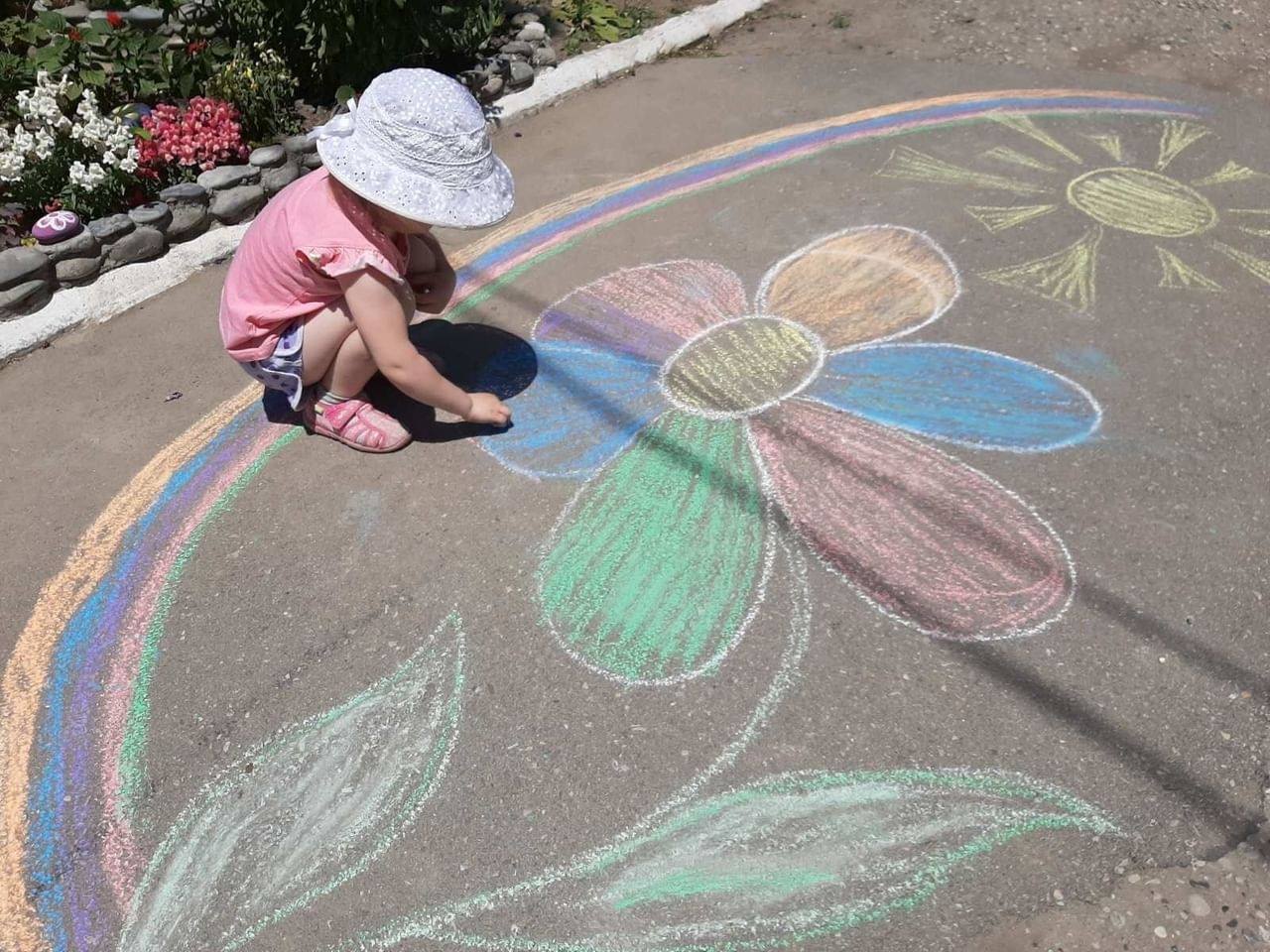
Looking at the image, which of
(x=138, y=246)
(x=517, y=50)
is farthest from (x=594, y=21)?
(x=138, y=246)

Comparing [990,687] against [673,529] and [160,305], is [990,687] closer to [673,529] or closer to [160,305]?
[673,529]

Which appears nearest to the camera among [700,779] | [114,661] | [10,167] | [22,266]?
[700,779]

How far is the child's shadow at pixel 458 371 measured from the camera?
3191 mm

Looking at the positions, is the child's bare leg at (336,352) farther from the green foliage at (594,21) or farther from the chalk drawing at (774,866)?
the green foliage at (594,21)

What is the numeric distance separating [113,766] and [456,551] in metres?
0.95

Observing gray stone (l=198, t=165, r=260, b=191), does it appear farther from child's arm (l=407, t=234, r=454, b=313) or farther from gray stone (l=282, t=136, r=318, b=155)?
child's arm (l=407, t=234, r=454, b=313)

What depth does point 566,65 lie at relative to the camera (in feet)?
17.4

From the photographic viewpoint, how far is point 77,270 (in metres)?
3.86

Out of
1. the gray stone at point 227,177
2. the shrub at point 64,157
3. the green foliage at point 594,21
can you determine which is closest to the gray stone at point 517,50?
the green foliage at point 594,21

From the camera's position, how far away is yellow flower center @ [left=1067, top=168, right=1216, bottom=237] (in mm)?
3809

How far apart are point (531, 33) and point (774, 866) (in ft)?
15.3

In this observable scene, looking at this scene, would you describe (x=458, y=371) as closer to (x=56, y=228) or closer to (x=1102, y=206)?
(x=56, y=228)

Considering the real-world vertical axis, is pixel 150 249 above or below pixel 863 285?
below

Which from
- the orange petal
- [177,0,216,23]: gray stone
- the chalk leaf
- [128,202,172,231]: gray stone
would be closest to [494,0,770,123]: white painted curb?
[177,0,216,23]: gray stone
